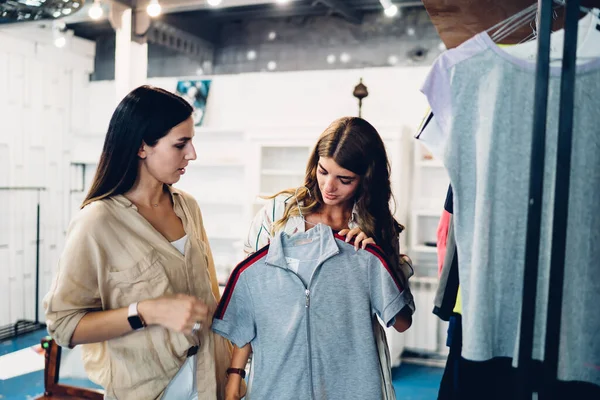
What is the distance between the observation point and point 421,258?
18.3ft

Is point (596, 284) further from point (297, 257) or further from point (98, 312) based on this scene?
point (98, 312)

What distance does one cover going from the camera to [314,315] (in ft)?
5.22

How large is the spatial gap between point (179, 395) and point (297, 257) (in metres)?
0.57

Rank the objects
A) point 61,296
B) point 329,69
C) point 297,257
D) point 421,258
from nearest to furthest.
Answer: point 61,296
point 297,257
point 421,258
point 329,69

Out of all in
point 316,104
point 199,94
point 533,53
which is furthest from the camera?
point 199,94

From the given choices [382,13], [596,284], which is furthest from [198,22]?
[596,284]

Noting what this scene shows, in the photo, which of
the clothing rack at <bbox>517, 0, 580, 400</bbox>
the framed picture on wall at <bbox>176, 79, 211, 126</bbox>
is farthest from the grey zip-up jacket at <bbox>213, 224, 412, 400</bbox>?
the framed picture on wall at <bbox>176, 79, 211, 126</bbox>

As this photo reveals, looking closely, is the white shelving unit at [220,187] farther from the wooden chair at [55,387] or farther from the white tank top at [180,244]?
the white tank top at [180,244]

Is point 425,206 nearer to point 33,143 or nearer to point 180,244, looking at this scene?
point 180,244

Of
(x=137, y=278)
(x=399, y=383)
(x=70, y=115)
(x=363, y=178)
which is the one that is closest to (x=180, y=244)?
(x=137, y=278)

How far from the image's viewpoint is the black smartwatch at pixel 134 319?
59.7 inches

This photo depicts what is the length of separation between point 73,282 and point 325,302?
2.40 ft

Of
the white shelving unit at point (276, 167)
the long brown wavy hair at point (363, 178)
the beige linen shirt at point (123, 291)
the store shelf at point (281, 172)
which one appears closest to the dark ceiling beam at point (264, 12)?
the white shelving unit at point (276, 167)

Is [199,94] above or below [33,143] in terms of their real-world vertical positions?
above
